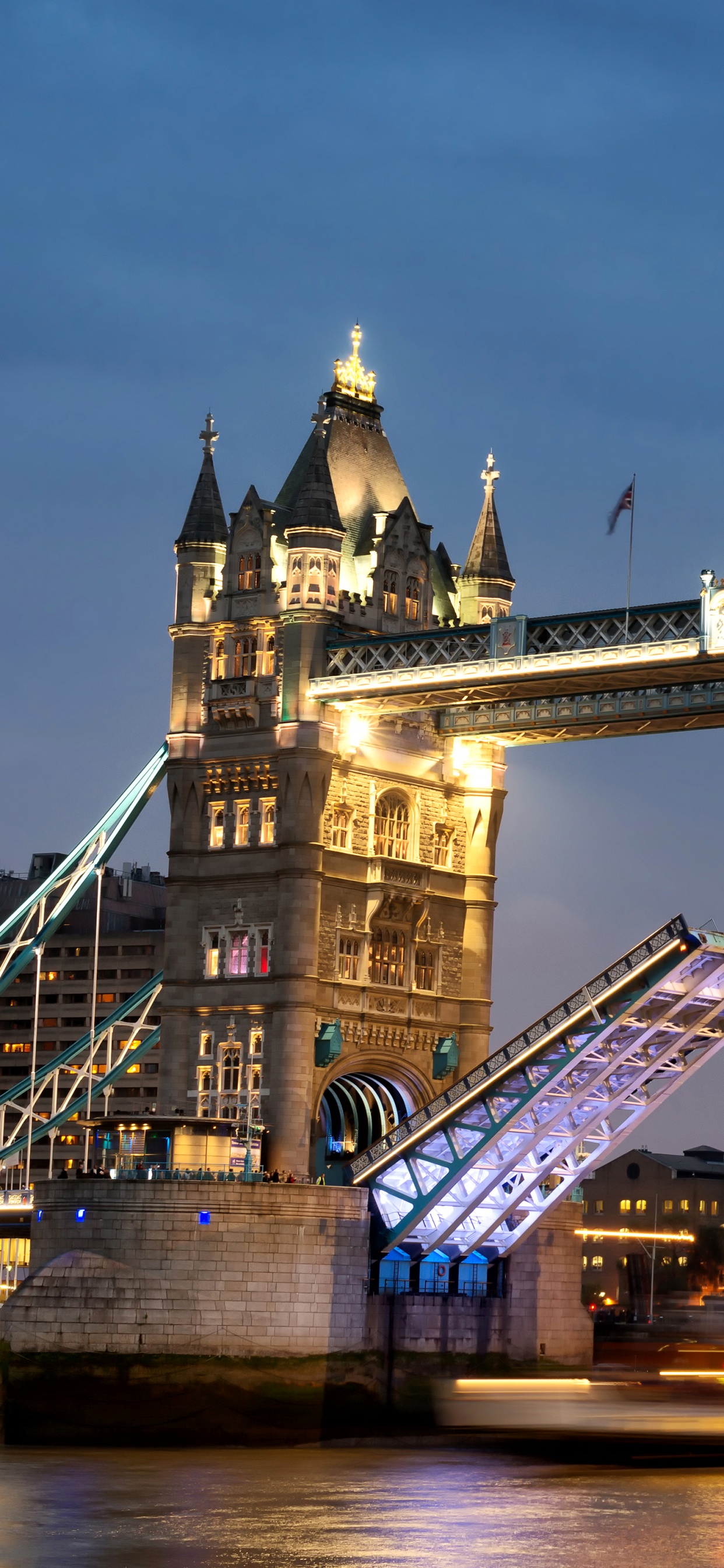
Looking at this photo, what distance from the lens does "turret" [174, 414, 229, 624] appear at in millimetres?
71312

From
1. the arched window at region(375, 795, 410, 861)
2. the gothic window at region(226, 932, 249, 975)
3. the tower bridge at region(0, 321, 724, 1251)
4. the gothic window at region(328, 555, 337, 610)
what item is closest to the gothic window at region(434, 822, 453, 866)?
the tower bridge at region(0, 321, 724, 1251)

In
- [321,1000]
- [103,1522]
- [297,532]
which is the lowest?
[103,1522]

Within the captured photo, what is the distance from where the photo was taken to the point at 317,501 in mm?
69000

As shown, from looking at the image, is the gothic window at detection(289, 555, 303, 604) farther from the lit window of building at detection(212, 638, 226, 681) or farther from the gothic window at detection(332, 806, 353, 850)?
the gothic window at detection(332, 806, 353, 850)

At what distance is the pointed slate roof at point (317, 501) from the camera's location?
226ft

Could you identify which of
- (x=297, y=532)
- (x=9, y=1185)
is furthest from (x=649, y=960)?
(x=9, y=1185)

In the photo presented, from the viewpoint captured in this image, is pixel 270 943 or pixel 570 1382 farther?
pixel 270 943

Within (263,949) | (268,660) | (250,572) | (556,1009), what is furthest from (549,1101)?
(250,572)

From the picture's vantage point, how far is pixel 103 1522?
46219 mm

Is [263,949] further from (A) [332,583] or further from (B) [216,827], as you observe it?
(A) [332,583]

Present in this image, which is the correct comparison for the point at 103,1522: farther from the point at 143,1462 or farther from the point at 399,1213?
the point at 399,1213

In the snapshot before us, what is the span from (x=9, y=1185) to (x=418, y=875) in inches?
786

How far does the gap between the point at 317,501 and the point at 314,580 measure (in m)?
2.13

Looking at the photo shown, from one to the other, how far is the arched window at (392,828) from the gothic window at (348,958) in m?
2.50
